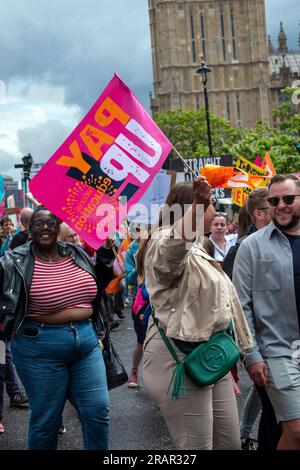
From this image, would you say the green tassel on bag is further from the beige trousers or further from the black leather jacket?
the black leather jacket

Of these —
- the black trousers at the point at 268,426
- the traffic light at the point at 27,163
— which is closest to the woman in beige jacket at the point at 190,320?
the black trousers at the point at 268,426

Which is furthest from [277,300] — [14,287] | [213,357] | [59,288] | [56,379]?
[14,287]

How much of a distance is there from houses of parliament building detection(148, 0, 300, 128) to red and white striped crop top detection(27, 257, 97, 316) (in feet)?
282

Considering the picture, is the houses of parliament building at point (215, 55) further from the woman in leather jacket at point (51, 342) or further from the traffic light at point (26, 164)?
the woman in leather jacket at point (51, 342)

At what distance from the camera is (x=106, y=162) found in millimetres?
4426

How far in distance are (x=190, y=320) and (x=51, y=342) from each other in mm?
1005

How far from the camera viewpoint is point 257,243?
3883 millimetres

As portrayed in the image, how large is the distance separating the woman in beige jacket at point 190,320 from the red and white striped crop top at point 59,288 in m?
0.69

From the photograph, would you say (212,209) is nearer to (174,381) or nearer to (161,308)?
(161,308)

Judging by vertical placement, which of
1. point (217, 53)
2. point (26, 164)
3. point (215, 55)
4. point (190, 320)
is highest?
point (217, 53)

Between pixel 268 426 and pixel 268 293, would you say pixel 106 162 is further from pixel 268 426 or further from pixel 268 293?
pixel 268 426

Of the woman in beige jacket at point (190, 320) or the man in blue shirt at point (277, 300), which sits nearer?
the woman in beige jacket at point (190, 320)

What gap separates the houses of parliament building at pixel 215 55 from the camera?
89625mm

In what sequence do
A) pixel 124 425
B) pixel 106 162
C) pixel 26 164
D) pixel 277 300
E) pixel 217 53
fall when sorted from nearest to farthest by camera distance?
pixel 277 300 → pixel 106 162 → pixel 124 425 → pixel 26 164 → pixel 217 53
